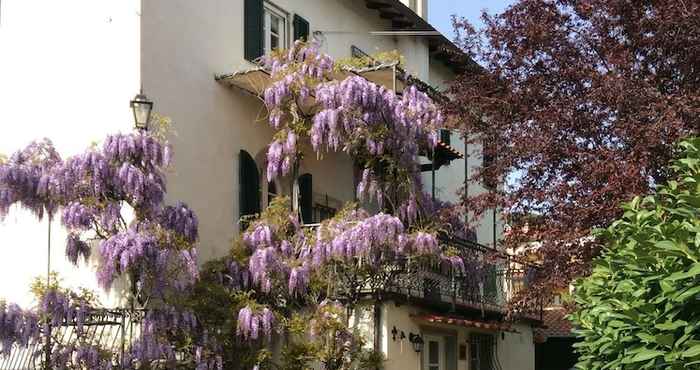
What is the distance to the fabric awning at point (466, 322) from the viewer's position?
15.7 metres

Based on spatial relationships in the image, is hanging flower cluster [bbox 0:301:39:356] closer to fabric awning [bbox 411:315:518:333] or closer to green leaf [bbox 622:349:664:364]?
fabric awning [bbox 411:315:518:333]

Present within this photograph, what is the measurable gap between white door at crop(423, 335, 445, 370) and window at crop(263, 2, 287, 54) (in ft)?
18.4

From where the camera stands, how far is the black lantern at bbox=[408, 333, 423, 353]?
15.5 meters

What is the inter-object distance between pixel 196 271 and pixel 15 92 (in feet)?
14.0

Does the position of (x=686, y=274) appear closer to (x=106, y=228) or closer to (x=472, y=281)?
(x=106, y=228)

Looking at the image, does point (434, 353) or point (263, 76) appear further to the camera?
point (434, 353)

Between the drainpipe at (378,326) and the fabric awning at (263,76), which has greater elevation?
the fabric awning at (263,76)

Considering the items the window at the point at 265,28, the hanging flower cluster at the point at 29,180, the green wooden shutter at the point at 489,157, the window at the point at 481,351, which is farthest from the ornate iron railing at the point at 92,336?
the window at the point at 481,351

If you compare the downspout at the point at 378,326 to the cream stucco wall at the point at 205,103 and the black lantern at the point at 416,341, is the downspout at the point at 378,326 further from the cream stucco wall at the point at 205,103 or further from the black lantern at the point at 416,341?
the cream stucco wall at the point at 205,103

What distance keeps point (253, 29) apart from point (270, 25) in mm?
892

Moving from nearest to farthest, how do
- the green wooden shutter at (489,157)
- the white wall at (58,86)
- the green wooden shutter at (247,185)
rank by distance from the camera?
the white wall at (58,86) < the green wooden shutter at (489,157) < the green wooden shutter at (247,185)

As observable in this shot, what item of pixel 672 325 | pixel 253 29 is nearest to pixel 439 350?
pixel 253 29

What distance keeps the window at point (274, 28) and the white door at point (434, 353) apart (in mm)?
5593

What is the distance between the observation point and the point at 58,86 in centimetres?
1418
